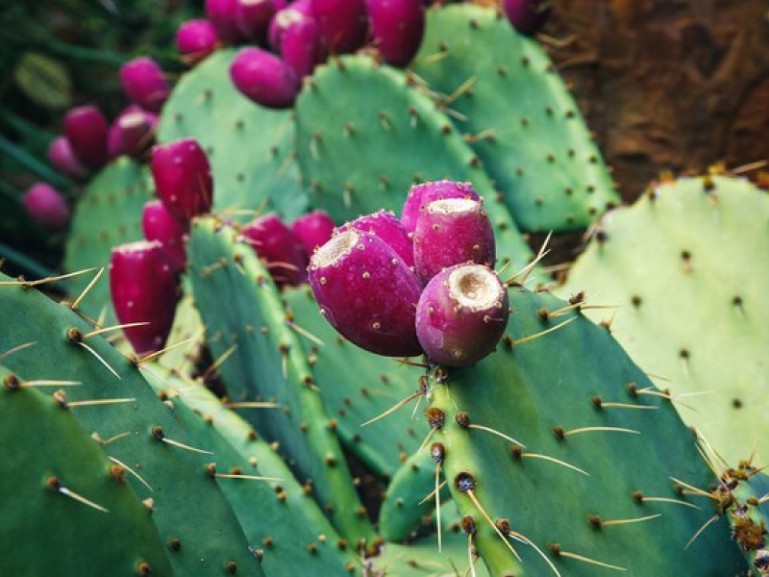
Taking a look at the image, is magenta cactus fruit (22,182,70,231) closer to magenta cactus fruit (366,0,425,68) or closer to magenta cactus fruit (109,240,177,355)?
magenta cactus fruit (366,0,425,68)

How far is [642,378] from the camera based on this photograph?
4.21 ft

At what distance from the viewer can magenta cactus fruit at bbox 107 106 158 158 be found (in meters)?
2.81

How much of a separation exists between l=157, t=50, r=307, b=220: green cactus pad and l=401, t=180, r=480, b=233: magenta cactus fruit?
46.7 inches

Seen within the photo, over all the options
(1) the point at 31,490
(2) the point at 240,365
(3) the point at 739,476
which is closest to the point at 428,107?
(2) the point at 240,365

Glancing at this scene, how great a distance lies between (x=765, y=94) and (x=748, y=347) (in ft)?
3.96

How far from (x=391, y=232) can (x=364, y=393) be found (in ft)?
2.57

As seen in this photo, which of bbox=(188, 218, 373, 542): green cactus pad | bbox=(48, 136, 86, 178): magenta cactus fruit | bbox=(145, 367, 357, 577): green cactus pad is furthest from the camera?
bbox=(48, 136, 86, 178): magenta cactus fruit

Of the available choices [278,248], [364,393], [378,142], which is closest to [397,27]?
[378,142]

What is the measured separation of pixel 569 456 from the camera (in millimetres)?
1133

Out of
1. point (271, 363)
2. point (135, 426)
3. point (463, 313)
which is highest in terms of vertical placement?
point (463, 313)

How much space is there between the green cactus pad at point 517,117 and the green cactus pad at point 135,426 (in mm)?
1200

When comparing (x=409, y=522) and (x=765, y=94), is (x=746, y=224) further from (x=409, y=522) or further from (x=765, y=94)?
(x=765, y=94)

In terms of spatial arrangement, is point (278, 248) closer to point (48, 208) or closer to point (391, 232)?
point (391, 232)

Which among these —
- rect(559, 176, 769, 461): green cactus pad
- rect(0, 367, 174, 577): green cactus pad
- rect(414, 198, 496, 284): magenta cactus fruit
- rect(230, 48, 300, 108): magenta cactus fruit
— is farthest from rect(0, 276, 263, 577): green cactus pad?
rect(230, 48, 300, 108): magenta cactus fruit
